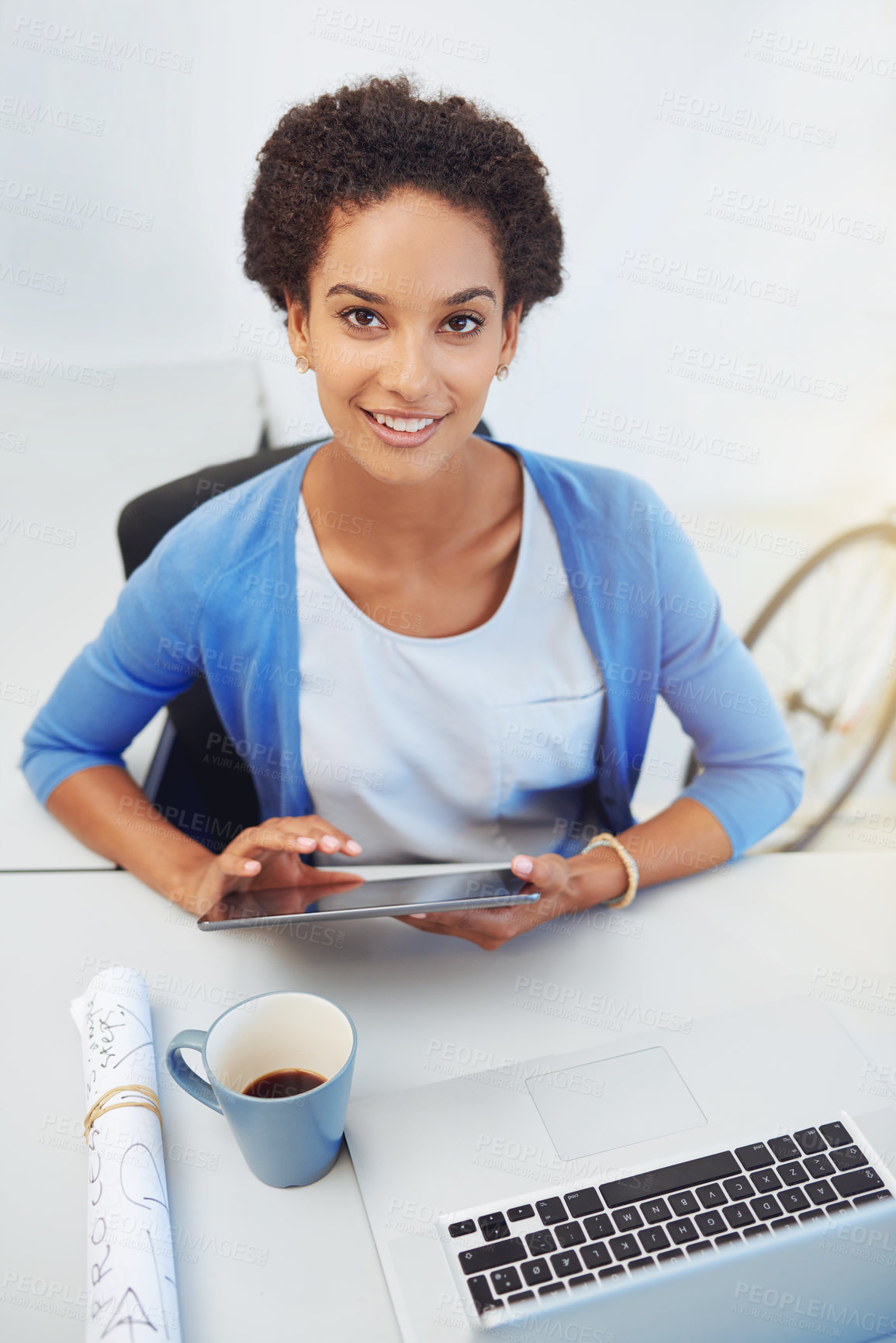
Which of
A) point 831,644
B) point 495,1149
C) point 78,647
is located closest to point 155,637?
point 78,647

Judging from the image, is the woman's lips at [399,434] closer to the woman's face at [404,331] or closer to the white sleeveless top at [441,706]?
the woman's face at [404,331]

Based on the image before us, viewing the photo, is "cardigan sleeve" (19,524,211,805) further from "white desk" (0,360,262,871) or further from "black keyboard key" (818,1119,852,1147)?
"black keyboard key" (818,1119,852,1147)

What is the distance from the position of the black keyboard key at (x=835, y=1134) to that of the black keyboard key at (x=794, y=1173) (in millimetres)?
28

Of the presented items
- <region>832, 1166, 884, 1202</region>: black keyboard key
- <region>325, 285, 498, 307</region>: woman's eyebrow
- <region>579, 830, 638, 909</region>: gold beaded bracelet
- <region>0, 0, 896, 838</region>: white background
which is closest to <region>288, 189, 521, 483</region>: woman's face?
<region>325, 285, 498, 307</region>: woman's eyebrow

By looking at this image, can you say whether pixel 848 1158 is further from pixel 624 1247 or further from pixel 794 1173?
pixel 624 1247

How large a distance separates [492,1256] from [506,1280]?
0.02 metres

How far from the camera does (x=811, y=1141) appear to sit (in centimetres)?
60

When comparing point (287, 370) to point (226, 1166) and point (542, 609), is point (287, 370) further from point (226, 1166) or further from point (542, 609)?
point (226, 1166)

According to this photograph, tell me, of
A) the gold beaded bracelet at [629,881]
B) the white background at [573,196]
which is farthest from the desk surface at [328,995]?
the white background at [573,196]

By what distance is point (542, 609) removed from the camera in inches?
35.0

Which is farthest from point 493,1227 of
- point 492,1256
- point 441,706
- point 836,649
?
point 836,649

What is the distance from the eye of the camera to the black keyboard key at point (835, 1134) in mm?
601

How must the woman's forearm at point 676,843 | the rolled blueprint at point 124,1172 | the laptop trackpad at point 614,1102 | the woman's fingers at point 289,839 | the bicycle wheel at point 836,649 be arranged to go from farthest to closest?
1. the bicycle wheel at point 836,649
2. the woman's forearm at point 676,843
3. the woman's fingers at point 289,839
4. the laptop trackpad at point 614,1102
5. the rolled blueprint at point 124,1172

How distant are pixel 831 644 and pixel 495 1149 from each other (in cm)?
86
